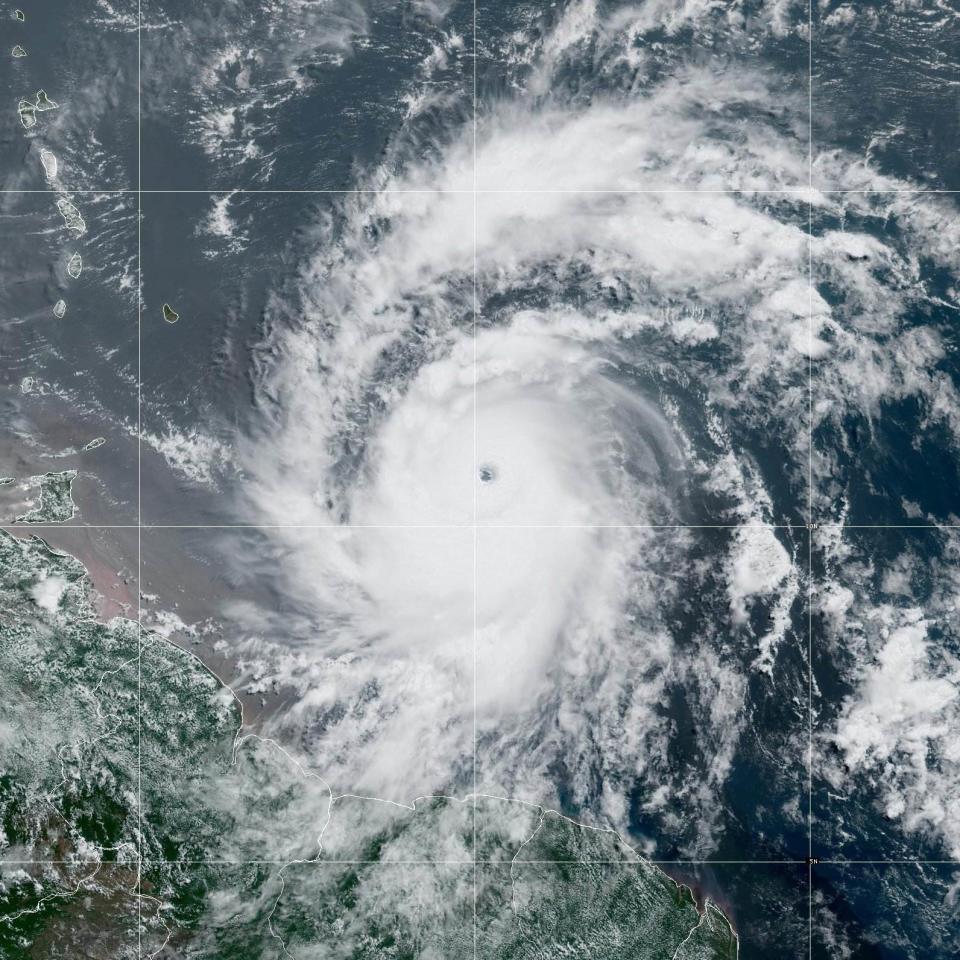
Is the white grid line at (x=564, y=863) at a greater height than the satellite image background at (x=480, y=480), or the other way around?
the satellite image background at (x=480, y=480)

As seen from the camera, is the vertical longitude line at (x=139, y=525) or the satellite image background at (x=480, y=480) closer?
the satellite image background at (x=480, y=480)

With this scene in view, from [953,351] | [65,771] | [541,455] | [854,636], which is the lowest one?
[65,771]

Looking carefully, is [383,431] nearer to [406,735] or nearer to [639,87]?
[406,735]

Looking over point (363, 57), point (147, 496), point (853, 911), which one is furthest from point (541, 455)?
point (853, 911)

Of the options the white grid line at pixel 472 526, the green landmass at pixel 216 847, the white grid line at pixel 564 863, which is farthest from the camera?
the white grid line at pixel 472 526

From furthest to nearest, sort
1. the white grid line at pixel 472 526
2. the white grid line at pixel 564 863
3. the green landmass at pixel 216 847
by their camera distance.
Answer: the white grid line at pixel 472 526, the green landmass at pixel 216 847, the white grid line at pixel 564 863

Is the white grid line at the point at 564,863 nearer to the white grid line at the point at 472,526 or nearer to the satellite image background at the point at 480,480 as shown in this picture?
the satellite image background at the point at 480,480

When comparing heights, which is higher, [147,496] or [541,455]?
[541,455]

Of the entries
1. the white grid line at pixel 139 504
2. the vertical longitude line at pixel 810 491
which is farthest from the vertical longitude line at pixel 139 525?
the vertical longitude line at pixel 810 491
